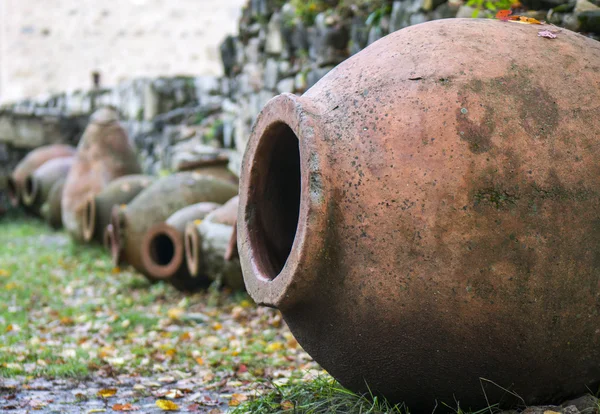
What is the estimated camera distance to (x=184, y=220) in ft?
19.2

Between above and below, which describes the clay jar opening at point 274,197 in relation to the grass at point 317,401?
above

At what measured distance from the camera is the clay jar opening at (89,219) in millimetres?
7469

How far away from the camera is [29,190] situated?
1125 centimetres

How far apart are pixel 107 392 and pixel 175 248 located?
8.79 feet

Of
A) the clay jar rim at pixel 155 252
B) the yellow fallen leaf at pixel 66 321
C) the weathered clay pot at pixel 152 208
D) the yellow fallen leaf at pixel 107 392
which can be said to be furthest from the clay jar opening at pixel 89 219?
the yellow fallen leaf at pixel 107 392

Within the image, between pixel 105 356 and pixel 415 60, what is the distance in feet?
8.64

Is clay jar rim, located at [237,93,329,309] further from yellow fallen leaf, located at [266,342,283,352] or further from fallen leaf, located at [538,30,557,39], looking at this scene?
yellow fallen leaf, located at [266,342,283,352]

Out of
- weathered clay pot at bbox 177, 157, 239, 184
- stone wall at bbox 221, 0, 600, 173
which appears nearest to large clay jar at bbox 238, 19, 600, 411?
stone wall at bbox 221, 0, 600, 173

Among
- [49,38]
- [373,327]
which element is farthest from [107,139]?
[49,38]

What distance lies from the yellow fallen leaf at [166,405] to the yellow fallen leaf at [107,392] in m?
0.35

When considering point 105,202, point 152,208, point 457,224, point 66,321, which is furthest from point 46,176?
point 457,224

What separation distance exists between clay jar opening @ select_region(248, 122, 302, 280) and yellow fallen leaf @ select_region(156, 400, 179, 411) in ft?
2.53

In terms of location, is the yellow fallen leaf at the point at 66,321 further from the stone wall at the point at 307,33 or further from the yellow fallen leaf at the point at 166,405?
the stone wall at the point at 307,33

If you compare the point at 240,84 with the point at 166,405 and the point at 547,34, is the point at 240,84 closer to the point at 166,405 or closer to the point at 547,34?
the point at 166,405
